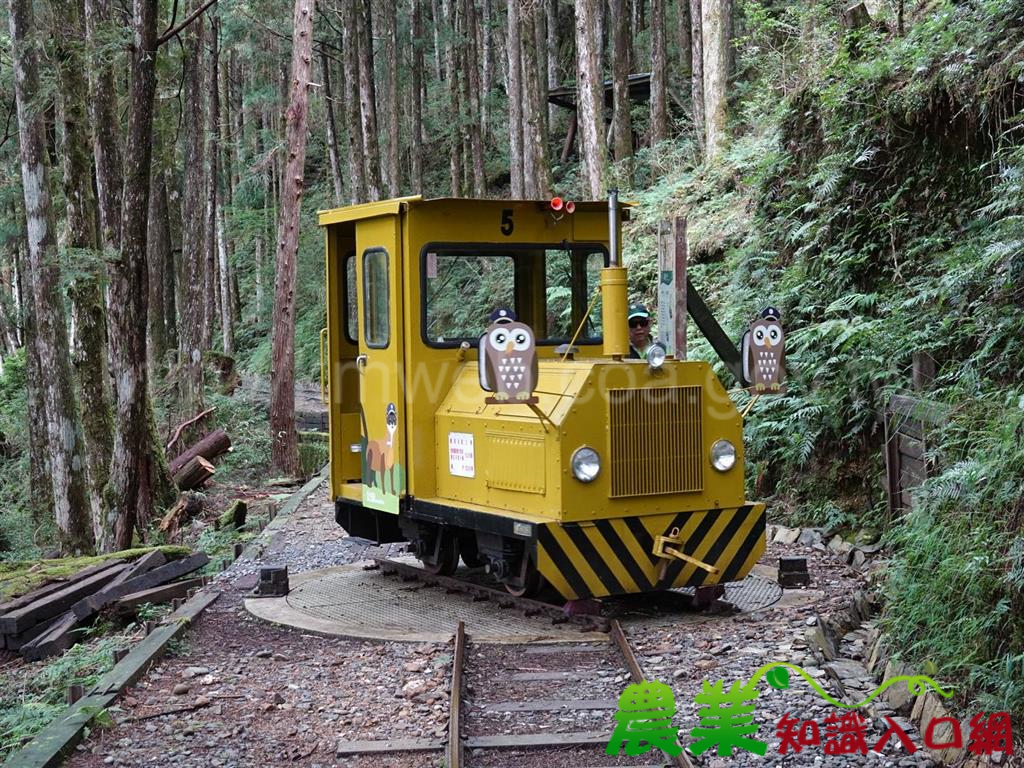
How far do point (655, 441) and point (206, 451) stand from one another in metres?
11.8

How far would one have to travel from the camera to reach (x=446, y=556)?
9.30m

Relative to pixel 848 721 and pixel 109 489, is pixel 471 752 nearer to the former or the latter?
pixel 848 721

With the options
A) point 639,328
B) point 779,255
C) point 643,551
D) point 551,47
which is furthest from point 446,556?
point 551,47

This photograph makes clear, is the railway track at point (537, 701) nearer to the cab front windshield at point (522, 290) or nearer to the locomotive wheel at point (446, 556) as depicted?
the locomotive wheel at point (446, 556)

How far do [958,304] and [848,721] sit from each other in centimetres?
471

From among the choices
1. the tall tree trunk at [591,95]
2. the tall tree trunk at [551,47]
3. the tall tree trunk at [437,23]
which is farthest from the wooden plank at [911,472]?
the tall tree trunk at [437,23]

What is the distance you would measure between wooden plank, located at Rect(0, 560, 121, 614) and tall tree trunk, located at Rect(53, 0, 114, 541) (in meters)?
4.14

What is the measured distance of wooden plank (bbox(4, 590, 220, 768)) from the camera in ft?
17.1

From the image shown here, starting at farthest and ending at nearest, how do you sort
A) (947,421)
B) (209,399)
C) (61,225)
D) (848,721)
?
1. (61,225)
2. (209,399)
3. (947,421)
4. (848,721)

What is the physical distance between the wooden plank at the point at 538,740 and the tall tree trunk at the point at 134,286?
8311 millimetres

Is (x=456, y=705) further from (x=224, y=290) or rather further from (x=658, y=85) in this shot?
(x=224, y=290)

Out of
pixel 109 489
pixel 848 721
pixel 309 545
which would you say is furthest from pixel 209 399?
pixel 848 721

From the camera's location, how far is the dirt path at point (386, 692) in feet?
17.4

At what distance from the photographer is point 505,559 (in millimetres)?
8141
